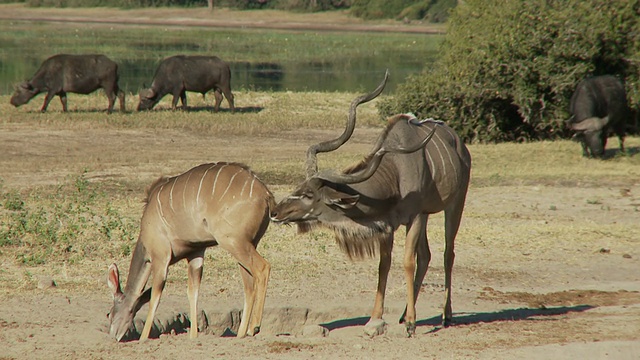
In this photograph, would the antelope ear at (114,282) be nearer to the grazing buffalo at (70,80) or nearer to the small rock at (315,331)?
the small rock at (315,331)

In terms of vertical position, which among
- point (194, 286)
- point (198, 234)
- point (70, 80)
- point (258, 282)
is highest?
point (198, 234)

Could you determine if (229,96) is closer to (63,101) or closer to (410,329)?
(63,101)

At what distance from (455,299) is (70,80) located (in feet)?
52.2

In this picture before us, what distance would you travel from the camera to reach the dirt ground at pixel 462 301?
679 cm

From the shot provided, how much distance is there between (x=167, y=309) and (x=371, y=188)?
2.31 meters

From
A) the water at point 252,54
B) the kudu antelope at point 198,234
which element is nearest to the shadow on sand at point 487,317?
the kudu antelope at point 198,234

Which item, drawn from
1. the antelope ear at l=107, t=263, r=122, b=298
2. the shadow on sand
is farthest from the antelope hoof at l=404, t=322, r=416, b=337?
the antelope ear at l=107, t=263, r=122, b=298

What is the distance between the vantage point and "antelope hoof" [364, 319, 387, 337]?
7388 mm

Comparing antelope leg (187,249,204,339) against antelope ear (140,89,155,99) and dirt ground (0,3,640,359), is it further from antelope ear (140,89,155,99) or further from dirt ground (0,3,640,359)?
antelope ear (140,89,155,99)

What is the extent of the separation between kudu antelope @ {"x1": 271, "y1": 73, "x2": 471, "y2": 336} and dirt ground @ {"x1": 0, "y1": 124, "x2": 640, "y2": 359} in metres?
0.64

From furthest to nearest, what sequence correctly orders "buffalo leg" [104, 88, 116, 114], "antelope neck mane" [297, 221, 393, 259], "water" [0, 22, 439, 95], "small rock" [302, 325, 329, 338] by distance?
1. "water" [0, 22, 439, 95]
2. "buffalo leg" [104, 88, 116, 114]
3. "small rock" [302, 325, 329, 338]
4. "antelope neck mane" [297, 221, 393, 259]

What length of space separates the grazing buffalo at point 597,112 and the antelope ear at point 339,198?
11.4 m

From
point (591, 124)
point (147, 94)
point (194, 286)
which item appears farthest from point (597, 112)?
point (194, 286)

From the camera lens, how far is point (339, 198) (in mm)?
7043
